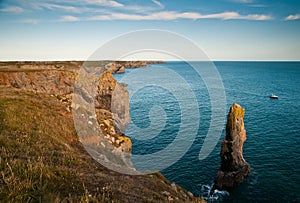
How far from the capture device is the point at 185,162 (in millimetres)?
35125

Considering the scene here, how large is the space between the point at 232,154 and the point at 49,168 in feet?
84.5

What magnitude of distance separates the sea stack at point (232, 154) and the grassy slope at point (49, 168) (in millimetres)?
17686

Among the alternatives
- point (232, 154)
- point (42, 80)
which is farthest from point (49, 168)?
point (42, 80)

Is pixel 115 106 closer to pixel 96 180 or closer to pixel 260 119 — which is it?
pixel 260 119

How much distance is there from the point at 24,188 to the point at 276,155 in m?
39.1

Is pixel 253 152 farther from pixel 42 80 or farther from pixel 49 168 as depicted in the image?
pixel 42 80

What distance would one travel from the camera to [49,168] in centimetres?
816

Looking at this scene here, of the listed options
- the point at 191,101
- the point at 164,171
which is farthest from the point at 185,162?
the point at 191,101

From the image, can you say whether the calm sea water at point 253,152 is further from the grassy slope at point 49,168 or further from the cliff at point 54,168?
the grassy slope at point 49,168

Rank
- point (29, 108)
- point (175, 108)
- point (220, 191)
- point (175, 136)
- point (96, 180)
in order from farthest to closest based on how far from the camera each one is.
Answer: point (175, 108), point (175, 136), point (220, 191), point (29, 108), point (96, 180)

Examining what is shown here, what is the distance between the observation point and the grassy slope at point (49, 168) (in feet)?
20.9

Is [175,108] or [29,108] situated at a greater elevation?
[29,108]

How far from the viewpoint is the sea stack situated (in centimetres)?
2827

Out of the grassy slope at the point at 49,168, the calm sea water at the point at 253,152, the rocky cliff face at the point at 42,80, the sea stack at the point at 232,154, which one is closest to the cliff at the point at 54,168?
the grassy slope at the point at 49,168
